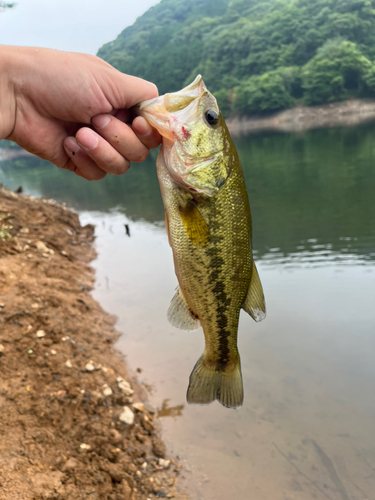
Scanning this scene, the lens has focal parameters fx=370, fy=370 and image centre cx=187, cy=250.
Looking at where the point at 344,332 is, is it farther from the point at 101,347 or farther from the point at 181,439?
the point at 101,347

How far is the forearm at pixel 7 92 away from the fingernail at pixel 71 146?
355 millimetres

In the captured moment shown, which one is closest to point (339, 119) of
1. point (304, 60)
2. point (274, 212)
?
point (304, 60)

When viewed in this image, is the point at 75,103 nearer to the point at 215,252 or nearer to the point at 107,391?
the point at 215,252

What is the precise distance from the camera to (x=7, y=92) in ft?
7.45

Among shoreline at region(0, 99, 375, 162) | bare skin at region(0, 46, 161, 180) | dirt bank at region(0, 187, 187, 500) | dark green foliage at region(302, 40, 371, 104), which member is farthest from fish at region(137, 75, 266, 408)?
dark green foliage at region(302, 40, 371, 104)

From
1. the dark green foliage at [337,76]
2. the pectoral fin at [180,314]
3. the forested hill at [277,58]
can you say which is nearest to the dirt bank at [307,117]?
the forested hill at [277,58]

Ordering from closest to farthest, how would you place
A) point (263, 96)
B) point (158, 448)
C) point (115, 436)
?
point (115, 436), point (158, 448), point (263, 96)

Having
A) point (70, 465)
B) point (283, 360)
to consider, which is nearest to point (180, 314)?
point (70, 465)

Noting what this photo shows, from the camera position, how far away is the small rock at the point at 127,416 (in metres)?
4.26

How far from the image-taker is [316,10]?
95625 mm

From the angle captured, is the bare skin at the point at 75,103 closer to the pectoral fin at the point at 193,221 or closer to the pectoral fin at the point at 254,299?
the pectoral fin at the point at 193,221

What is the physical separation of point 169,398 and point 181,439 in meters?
0.75

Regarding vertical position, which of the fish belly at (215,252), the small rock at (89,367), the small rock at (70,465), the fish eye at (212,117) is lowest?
the small rock at (89,367)

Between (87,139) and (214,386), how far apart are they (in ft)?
6.05
